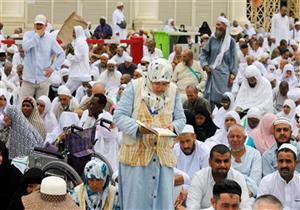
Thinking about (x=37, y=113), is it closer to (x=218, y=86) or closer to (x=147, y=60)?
(x=218, y=86)

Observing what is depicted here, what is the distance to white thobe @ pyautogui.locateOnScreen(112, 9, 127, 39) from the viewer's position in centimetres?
2753

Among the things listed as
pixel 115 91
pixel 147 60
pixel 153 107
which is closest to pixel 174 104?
pixel 153 107

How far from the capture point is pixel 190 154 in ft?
33.6

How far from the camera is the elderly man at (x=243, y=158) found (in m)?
10.2

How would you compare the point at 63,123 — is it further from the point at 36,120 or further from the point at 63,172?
the point at 63,172

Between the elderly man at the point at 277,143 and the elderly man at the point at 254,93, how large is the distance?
13.8 feet

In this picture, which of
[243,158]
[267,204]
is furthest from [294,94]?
[267,204]

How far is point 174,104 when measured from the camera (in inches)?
347

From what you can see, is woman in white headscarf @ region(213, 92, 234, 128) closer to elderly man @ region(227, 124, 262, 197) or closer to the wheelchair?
elderly man @ region(227, 124, 262, 197)

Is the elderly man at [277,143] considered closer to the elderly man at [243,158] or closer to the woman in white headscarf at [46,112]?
the elderly man at [243,158]

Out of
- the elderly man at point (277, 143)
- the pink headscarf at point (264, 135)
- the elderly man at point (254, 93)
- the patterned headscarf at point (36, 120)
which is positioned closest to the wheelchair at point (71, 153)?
the elderly man at point (277, 143)

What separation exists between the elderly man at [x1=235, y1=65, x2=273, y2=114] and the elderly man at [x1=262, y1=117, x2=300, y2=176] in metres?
4.21

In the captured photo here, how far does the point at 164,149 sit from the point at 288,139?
2.43 metres

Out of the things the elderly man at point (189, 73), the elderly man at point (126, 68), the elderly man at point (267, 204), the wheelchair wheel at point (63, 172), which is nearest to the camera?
the elderly man at point (267, 204)
